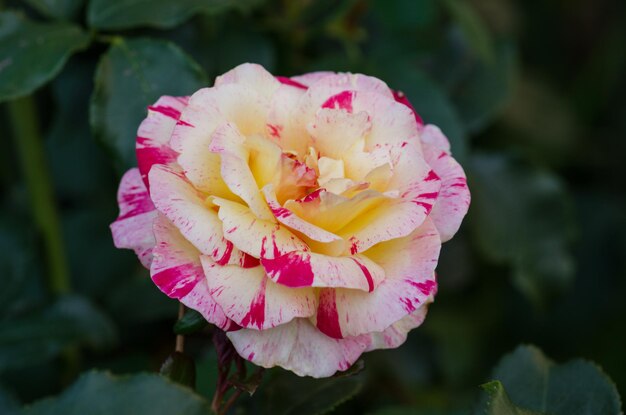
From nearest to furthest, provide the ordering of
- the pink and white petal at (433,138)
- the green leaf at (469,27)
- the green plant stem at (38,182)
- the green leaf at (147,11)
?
the pink and white petal at (433,138) < the green leaf at (147,11) < the green plant stem at (38,182) < the green leaf at (469,27)

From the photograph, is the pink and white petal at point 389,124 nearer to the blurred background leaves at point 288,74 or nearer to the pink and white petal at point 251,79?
the pink and white petal at point 251,79

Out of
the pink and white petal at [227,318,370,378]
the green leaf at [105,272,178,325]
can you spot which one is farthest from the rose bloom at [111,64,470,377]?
the green leaf at [105,272,178,325]

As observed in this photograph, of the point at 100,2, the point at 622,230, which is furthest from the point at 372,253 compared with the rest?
the point at 622,230


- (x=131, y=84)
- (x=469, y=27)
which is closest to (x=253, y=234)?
(x=131, y=84)

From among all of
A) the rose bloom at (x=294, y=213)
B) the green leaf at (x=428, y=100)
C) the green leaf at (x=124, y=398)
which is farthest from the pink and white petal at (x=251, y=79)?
the green leaf at (x=428, y=100)

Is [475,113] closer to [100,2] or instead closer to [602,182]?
[100,2]
